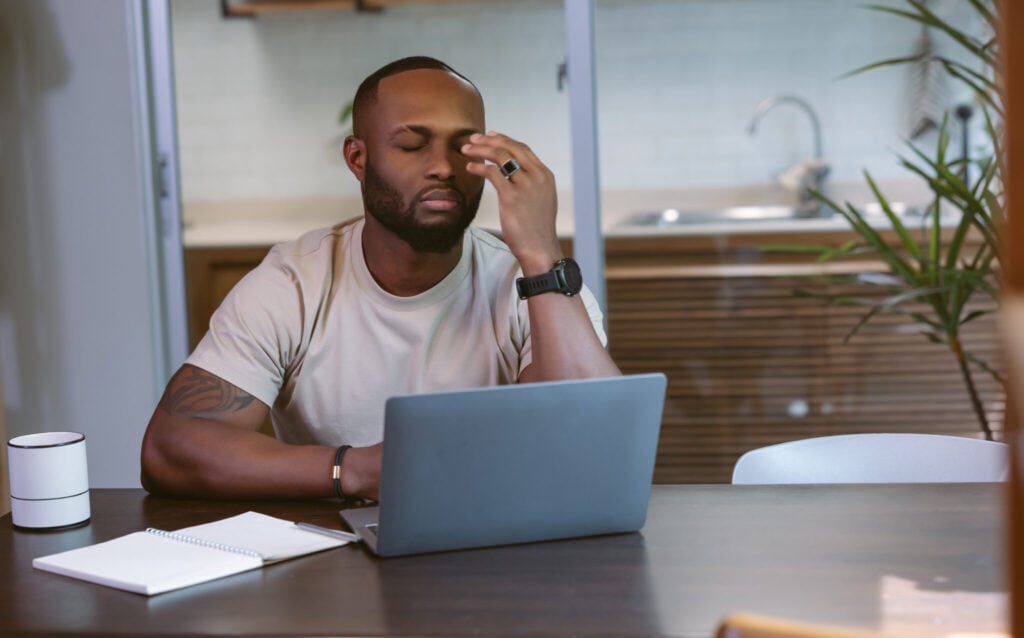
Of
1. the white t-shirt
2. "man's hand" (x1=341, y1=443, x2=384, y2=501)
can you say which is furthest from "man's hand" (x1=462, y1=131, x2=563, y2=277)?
"man's hand" (x1=341, y1=443, x2=384, y2=501)

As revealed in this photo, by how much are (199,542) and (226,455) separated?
0.85ft

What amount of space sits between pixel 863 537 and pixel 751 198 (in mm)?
1893

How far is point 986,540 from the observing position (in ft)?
4.54

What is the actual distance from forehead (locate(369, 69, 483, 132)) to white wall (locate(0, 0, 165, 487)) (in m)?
1.62

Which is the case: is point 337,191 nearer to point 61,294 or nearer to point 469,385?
point 61,294

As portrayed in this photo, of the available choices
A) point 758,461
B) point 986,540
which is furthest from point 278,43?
point 986,540

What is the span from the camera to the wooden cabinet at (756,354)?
325 centimetres

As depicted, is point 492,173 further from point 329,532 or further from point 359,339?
point 329,532

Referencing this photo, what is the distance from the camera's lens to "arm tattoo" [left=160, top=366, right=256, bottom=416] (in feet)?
5.92

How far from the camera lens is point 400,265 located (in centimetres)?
200

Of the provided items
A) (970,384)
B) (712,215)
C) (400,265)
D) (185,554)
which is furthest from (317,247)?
(970,384)

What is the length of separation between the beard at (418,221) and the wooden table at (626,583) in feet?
1.80

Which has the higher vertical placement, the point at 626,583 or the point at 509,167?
the point at 509,167

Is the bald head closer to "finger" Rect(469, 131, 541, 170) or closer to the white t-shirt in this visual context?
"finger" Rect(469, 131, 541, 170)
